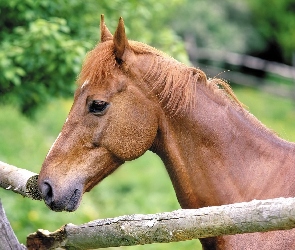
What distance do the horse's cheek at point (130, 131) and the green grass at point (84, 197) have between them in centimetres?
281

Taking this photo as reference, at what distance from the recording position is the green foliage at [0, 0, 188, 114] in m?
4.27

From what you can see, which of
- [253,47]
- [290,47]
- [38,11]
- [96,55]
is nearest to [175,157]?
[96,55]

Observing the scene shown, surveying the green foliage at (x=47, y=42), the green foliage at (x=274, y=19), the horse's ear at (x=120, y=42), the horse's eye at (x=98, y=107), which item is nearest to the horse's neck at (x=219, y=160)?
the horse's eye at (x=98, y=107)

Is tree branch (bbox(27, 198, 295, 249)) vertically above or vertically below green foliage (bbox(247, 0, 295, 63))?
above

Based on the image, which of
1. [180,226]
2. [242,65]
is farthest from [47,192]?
[242,65]

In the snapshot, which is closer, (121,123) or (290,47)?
(121,123)

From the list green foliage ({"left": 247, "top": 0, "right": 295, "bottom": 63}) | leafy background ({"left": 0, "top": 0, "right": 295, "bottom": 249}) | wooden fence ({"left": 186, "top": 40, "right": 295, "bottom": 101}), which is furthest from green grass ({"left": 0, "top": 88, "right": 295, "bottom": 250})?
green foliage ({"left": 247, "top": 0, "right": 295, "bottom": 63})

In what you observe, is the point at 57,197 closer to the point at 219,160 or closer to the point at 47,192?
the point at 47,192

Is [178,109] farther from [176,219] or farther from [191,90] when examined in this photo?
[176,219]

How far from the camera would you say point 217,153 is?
2.92m

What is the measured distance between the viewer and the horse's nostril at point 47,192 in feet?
9.24

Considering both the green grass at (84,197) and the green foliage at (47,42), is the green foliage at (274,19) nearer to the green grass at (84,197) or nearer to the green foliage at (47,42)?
the green grass at (84,197)

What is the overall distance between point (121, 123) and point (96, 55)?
38 cm

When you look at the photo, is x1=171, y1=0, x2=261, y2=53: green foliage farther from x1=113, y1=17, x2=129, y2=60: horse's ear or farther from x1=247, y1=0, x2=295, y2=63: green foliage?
x1=113, y1=17, x2=129, y2=60: horse's ear
